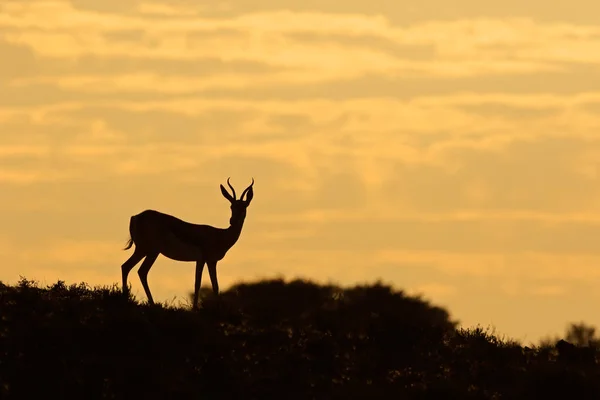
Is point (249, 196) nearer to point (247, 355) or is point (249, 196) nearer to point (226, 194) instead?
point (226, 194)

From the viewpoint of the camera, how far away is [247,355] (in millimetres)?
37562

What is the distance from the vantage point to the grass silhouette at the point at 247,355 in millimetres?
35406

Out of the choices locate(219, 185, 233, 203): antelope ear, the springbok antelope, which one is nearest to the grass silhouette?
the springbok antelope

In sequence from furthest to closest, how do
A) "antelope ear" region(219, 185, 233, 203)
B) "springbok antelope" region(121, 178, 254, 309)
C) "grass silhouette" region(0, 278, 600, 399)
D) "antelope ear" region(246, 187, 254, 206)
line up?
1. "antelope ear" region(246, 187, 254, 206)
2. "antelope ear" region(219, 185, 233, 203)
3. "springbok antelope" region(121, 178, 254, 309)
4. "grass silhouette" region(0, 278, 600, 399)

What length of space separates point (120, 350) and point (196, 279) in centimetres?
778

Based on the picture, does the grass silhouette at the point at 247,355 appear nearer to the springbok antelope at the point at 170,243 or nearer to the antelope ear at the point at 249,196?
the springbok antelope at the point at 170,243

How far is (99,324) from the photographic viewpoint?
37219mm

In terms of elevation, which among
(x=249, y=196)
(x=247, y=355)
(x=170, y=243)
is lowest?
(x=247, y=355)

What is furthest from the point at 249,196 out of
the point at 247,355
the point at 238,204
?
the point at 247,355

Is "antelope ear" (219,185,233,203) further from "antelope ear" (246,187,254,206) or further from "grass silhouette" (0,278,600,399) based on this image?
"grass silhouette" (0,278,600,399)

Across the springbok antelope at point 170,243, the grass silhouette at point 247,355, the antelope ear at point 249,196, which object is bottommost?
the grass silhouette at point 247,355

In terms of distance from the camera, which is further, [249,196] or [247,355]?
[249,196]

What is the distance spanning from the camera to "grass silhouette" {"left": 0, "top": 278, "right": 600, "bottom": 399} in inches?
1394

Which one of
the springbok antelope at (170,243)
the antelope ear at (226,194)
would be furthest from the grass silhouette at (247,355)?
the antelope ear at (226,194)
